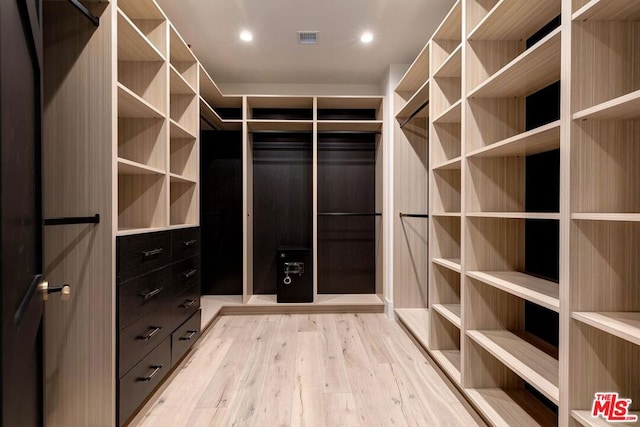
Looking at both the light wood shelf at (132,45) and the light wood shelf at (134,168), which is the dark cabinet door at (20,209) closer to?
the light wood shelf at (134,168)

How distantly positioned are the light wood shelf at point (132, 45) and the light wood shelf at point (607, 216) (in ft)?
6.70

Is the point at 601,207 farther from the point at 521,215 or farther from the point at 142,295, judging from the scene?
the point at 142,295

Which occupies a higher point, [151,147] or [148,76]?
[148,76]

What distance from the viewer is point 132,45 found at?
1772 millimetres

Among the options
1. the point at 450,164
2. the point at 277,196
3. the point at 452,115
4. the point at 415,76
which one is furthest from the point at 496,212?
the point at 277,196

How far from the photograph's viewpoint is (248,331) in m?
2.89

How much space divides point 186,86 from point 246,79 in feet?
4.45

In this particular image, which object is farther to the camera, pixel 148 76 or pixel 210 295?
pixel 210 295

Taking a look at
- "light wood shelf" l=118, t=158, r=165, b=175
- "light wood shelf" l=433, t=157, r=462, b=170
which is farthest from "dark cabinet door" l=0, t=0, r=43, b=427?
"light wood shelf" l=433, t=157, r=462, b=170

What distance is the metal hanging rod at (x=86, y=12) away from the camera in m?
1.29

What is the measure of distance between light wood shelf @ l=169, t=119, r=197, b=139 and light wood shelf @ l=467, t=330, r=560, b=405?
2215 mm

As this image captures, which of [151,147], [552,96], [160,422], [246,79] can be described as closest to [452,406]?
[160,422]

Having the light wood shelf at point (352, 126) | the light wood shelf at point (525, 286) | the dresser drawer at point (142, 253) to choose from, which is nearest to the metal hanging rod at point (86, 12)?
the dresser drawer at point (142, 253)

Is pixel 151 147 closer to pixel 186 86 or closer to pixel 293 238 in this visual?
pixel 186 86
